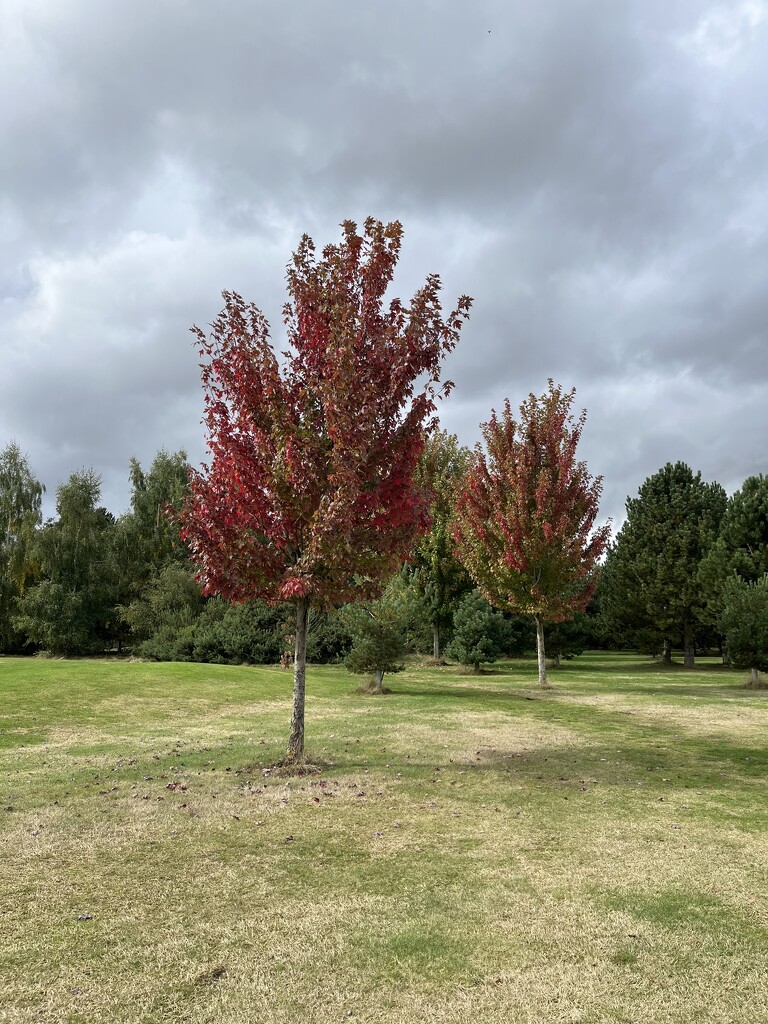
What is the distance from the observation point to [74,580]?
1742 inches

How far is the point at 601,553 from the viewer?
942 inches

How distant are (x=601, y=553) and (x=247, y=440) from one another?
17292mm

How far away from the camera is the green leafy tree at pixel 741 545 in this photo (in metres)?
31.6

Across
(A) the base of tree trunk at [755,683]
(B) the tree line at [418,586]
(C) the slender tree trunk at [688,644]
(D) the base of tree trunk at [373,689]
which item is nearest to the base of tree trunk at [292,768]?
(D) the base of tree trunk at [373,689]

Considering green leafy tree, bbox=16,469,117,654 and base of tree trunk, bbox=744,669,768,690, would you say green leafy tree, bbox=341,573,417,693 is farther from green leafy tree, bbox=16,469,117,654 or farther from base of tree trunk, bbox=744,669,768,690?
green leafy tree, bbox=16,469,117,654

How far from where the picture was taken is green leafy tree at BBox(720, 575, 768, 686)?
24781mm

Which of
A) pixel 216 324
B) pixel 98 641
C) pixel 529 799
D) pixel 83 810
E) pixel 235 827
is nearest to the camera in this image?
pixel 235 827

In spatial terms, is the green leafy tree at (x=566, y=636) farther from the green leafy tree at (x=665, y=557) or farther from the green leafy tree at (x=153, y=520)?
the green leafy tree at (x=153, y=520)

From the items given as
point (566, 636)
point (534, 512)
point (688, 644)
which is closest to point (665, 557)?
point (688, 644)

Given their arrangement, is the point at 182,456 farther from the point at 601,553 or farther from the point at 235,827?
the point at 235,827

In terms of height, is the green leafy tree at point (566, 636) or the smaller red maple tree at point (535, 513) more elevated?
the smaller red maple tree at point (535, 513)

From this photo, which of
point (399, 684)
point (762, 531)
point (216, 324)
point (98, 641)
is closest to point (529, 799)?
point (216, 324)

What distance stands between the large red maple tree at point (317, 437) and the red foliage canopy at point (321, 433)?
0.07 ft

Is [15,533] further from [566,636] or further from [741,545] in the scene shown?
[741,545]
